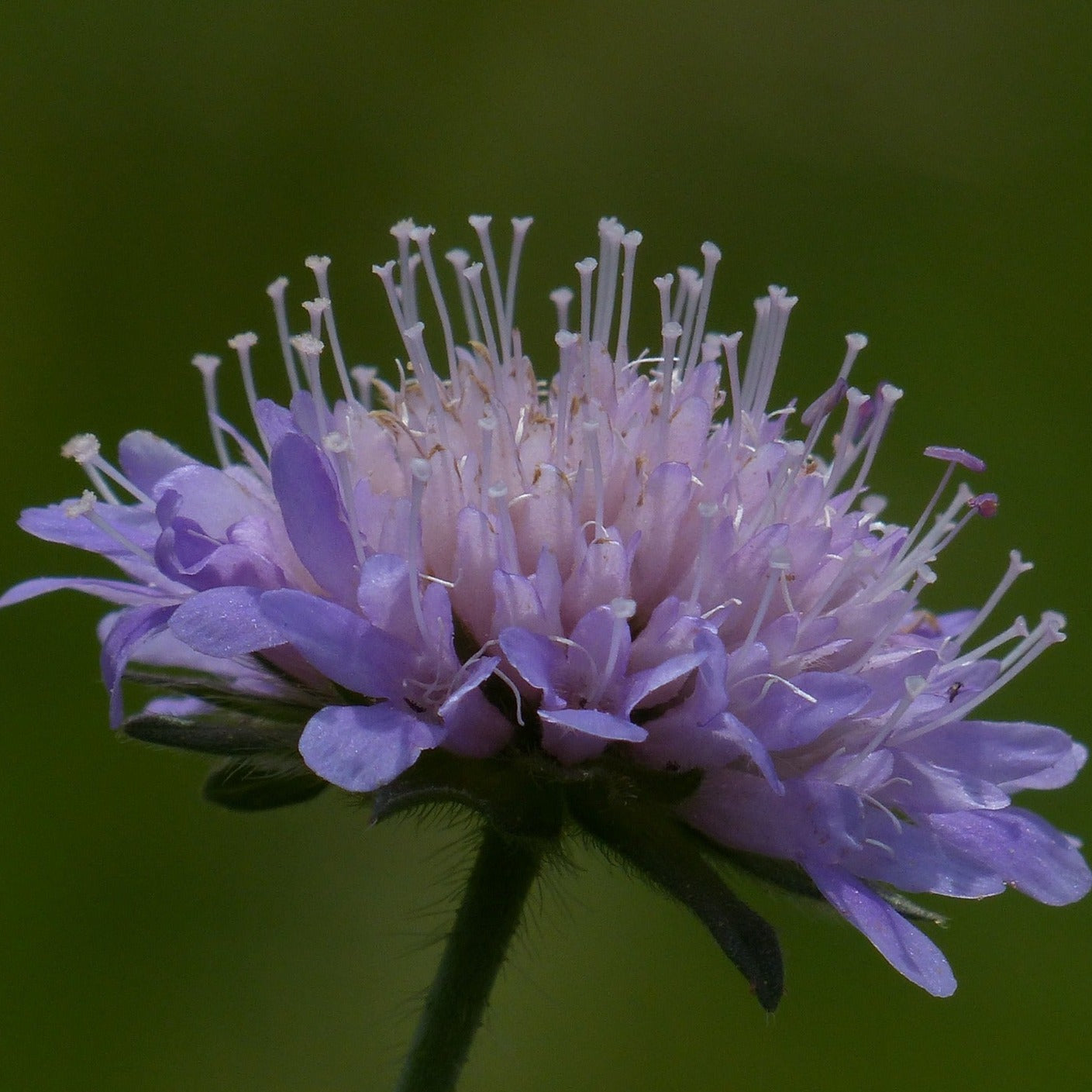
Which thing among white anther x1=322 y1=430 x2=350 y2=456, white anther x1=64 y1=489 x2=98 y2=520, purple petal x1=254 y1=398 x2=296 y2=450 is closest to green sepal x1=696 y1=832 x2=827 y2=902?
white anther x1=322 y1=430 x2=350 y2=456

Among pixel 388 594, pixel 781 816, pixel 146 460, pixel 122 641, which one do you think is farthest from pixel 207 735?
pixel 781 816

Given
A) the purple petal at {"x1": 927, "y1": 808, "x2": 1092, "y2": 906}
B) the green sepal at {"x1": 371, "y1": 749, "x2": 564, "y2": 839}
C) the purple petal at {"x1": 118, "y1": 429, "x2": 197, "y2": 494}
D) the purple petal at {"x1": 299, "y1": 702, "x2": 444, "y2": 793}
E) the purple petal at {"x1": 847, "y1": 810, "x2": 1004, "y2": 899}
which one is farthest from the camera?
the purple petal at {"x1": 118, "y1": 429, "x2": 197, "y2": 494}

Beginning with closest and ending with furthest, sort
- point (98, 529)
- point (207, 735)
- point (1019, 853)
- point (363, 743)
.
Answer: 1. point (363, 743)
2. point (207, 735)
3. point (1019, 853)
4. point (98, 529)

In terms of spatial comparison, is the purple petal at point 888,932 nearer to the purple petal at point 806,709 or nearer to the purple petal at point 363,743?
the purple petal at point 806,709

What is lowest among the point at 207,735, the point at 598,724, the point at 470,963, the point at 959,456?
the point at 470,963

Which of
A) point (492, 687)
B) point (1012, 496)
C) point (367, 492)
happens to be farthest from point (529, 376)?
point (1012, 496)

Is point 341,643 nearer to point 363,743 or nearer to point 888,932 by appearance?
point 363,743

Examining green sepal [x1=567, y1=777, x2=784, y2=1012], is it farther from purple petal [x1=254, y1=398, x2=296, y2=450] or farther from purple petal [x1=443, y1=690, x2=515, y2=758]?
purple petal [x1=254, y1=398, x2=296, y2=450]
